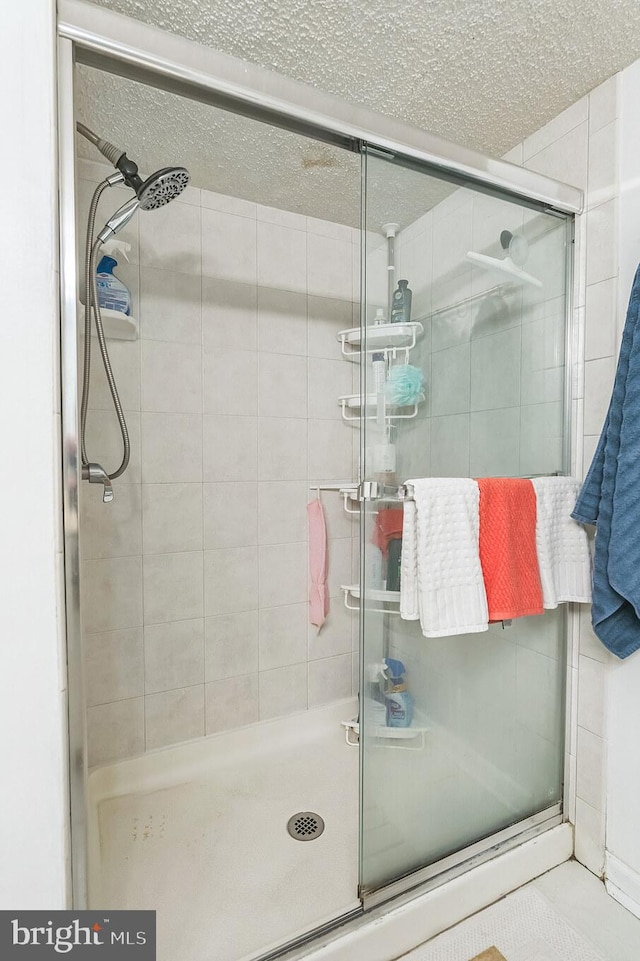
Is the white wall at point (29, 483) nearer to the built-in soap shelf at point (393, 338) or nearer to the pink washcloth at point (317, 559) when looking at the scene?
the built-in soap shelf at point (393, 338)

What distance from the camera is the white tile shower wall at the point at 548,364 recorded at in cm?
119

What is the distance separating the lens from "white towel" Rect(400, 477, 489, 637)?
3.51 ft

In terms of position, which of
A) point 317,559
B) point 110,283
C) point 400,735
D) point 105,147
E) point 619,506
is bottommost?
point 400,735

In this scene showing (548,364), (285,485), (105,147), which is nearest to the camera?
(105,147)

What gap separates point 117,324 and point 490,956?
189cm

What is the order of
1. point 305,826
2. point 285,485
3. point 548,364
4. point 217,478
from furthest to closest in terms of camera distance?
point 285,485 < point 217,478 < point 305,826 < point 548,364

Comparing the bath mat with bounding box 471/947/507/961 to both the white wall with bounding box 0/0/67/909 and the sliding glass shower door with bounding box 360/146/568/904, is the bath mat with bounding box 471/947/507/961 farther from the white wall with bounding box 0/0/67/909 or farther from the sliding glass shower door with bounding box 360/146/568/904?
the white wall with bounding box 0/0/67/909

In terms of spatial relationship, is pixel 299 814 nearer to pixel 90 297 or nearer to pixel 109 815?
pixel 109 815

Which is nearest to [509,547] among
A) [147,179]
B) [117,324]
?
[147,179]

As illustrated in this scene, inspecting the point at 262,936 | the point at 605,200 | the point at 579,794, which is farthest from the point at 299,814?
the point at 605,200

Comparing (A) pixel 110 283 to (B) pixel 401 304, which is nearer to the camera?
(B) pixel 401 304

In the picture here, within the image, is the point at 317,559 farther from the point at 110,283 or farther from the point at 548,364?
the point at 110,283

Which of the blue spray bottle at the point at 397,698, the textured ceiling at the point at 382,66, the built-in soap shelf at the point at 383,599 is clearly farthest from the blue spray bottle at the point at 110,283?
the blue spray bottle at the point at 397,698

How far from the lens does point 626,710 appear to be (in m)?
1.23
